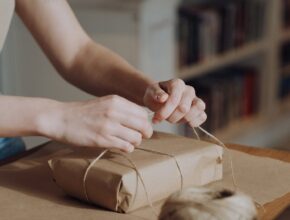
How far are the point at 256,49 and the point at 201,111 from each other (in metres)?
2.27

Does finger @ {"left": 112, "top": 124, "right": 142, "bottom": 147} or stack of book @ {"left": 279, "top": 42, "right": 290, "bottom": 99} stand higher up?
finger @ {"left": 112, "top": 124, "right": 142, "bottom": 147}

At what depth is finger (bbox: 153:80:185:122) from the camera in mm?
1169

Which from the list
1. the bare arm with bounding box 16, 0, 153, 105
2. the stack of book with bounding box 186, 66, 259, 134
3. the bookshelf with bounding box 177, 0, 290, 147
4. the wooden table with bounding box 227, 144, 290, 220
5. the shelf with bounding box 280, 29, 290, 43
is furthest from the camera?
the shelf with bounding box 280, 29, 290, 43

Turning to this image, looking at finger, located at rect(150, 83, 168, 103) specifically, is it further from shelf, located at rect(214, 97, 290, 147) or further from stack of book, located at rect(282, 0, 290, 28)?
stack of book, located at rect(282, 0, 290, 28)

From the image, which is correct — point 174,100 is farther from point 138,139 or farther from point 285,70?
point 285,70

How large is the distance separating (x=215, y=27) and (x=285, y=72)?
728mm

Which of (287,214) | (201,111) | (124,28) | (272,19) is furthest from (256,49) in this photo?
(287,214)

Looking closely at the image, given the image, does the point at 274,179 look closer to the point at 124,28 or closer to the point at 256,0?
the point at 124,28

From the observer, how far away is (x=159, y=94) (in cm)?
120

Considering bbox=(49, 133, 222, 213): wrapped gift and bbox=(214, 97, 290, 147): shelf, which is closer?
bbox=(49, 133, 222, 213): wrapped gift

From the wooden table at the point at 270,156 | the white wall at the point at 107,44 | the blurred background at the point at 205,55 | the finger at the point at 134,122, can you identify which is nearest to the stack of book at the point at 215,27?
the blurred background at the point at 205,55

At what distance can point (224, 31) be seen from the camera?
324cm

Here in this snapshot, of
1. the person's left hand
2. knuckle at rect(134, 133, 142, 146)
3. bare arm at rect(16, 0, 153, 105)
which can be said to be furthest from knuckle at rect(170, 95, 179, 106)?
bare arm at rect(16, 0, 153, 105)

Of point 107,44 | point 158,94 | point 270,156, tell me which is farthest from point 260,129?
point 158,94
